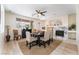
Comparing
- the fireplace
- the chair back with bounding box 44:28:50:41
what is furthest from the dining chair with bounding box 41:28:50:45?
the fireplace

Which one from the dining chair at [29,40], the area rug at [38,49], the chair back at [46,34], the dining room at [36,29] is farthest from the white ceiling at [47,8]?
the area rug at [38,49]

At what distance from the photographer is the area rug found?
1.93 metres

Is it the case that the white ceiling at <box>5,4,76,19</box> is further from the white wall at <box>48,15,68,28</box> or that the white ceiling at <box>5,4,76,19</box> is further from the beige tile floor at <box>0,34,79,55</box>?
the beige tile floor at <box>0,34,79,55</box>

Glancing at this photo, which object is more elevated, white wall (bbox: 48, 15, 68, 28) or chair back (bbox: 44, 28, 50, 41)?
white wall (bbox: 48, 15, 68, 28)

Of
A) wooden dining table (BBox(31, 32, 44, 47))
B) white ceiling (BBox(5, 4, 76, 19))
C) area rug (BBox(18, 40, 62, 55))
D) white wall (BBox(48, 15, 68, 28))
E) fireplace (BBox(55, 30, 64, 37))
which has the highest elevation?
white ceiling (BBox(5, 4, 76, 19))

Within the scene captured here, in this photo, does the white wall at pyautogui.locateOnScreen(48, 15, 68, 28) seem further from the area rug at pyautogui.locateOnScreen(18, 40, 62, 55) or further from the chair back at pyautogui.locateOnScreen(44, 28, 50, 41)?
the area rug at pyautogui.locateOnScreen(18, 40, 62, 55)

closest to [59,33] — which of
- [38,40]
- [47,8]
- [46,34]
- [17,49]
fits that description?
[46,34]

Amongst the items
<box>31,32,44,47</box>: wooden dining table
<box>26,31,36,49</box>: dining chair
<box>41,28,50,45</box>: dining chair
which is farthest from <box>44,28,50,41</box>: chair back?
<box>26,31,36,49</box>: dining chair

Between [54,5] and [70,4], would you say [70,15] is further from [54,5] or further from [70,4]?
[54,5]

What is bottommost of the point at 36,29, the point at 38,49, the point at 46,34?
the point at 38,49

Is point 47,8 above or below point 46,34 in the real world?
above

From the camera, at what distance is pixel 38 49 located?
195 centimetres

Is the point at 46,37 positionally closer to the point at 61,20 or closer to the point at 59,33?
the point at 59,33
